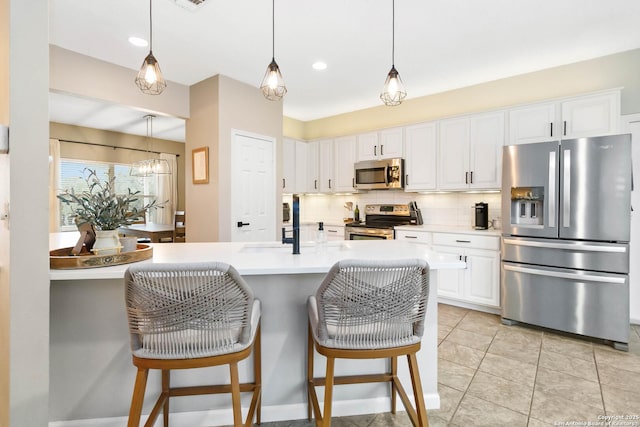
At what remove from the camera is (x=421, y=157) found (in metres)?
4.28

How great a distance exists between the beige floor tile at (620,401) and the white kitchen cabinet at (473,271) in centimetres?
135

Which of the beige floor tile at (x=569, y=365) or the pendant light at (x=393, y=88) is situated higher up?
the pendant light at (x=393, y=88)

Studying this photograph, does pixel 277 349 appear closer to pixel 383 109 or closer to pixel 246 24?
pixel 246 24

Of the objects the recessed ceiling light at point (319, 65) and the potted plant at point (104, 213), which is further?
the recessed ceiling light at point (319, 65)

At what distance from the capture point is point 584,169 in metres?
2.82

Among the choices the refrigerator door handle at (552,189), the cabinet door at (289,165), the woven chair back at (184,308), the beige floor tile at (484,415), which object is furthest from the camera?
the cabinet door at (289,165)

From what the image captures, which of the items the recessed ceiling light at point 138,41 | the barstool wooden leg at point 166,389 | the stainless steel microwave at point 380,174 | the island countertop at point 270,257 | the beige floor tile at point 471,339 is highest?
the recessed ceiling light at point 138,41

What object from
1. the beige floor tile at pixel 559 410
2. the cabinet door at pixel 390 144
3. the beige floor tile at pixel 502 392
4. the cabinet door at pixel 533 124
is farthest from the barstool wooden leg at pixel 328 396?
the cabinet door at pixel 390 144

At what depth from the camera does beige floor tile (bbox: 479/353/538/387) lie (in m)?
2.26

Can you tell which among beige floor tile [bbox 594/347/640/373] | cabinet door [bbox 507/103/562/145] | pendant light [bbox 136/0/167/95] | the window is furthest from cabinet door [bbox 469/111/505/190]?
the window

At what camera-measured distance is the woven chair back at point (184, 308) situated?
47.3 inches

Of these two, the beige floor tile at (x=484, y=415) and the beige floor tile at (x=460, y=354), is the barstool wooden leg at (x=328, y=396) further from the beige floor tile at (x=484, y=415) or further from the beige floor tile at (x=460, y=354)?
the beige floor tile at (x=460, y=354)

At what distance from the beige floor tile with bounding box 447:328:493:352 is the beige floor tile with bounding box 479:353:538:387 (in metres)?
0.19

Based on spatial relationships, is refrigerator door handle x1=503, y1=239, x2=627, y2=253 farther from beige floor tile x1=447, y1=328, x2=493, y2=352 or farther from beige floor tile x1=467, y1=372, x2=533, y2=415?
beige floor tile x1=467, y1=372, x2=533, y2=415
